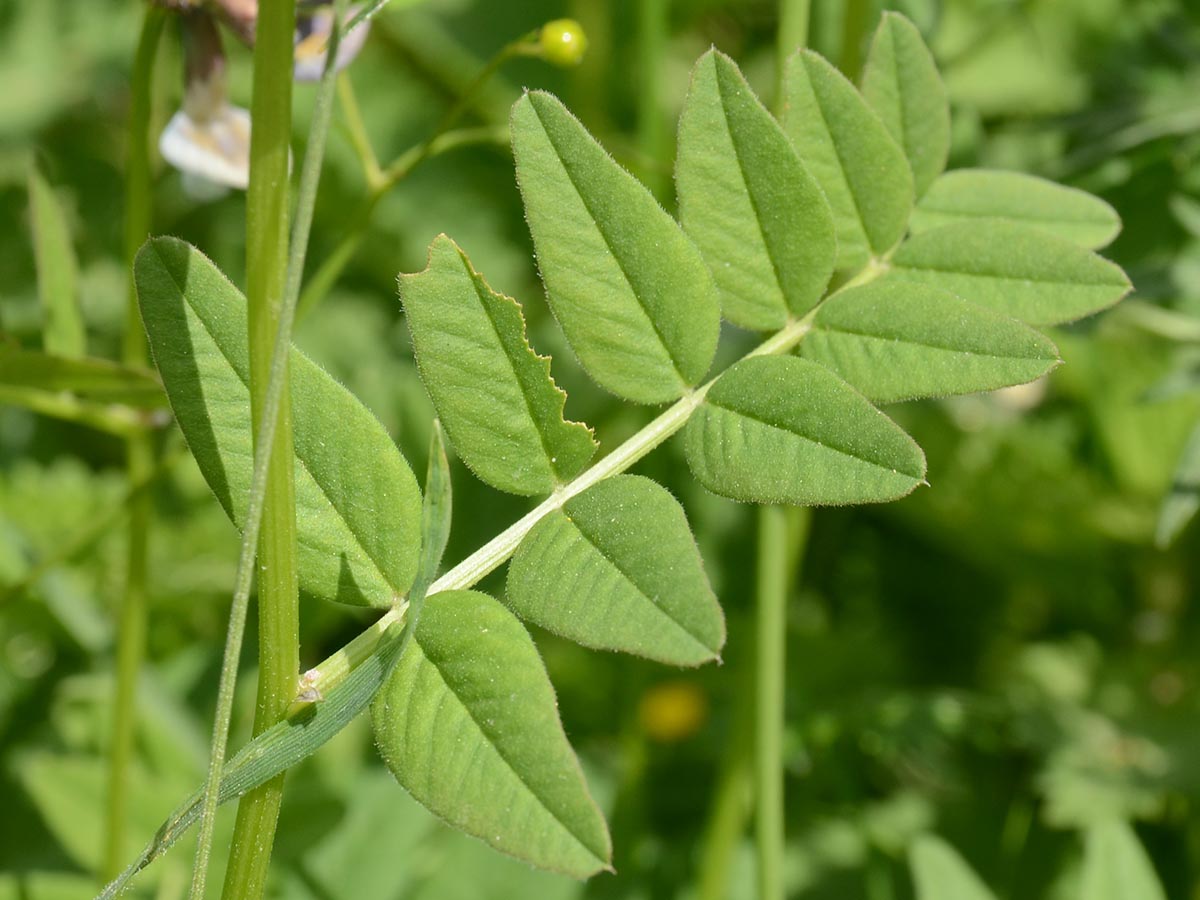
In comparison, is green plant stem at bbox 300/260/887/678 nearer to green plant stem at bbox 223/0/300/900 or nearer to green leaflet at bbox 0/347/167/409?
green plant stem at bbox 223/0/300/900

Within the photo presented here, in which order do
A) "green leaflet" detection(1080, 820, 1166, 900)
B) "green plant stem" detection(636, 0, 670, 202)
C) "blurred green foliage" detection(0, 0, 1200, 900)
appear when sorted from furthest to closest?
1. "green plant stem" detection(636, 0, 670, 202)
2. "blurred green foliage" detection(0, 0, 1200, 900)
3. "green leaflet" detection(1080, 820, 1166, 900)

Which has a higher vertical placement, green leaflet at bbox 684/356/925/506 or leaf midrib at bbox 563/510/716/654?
green leaflet at bbox 684/356/925/506

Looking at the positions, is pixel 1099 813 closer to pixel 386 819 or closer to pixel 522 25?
pixel 386 819

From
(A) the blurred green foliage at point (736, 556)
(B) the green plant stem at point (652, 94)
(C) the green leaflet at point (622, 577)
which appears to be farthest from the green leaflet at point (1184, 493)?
(B) the green plant stem at point (652, 94)

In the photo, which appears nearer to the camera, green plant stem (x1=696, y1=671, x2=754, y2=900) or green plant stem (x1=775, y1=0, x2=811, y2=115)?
green plant stem (x1=775, y1=0, x2=811, y2=115)

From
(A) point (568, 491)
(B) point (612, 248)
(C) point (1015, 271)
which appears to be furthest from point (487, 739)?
(C) point (1015, 271)

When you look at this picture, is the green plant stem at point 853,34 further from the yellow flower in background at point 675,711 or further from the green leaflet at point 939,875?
the yellow flower in background at point 675,711

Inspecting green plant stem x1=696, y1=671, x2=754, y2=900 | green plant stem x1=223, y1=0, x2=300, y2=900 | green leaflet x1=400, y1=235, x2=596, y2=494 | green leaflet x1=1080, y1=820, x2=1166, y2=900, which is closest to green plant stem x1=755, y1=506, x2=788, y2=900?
green plant stem x1=696, y1=671, x2=754, y2=900

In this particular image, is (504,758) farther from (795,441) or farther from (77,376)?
(77,376)
